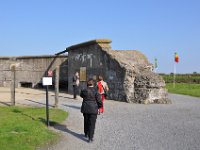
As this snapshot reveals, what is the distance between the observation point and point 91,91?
1043 centimetres

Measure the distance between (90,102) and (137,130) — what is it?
7.11ft

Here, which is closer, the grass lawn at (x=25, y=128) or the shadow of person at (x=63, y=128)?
the grass lawn at (x=25, y=128)

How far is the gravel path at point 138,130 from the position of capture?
950cm

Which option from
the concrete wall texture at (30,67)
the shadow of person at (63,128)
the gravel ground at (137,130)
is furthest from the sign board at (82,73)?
the shadow of person at (63,128)

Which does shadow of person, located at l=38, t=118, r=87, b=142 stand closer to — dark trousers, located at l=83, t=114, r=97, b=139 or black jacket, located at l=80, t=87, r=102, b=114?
dark trousers, located at l=83, t=114, r=97, b=139

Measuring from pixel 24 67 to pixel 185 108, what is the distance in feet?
59.1

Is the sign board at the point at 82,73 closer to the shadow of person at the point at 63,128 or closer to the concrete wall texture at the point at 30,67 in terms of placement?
the concrete wall texture at the point at 30,67

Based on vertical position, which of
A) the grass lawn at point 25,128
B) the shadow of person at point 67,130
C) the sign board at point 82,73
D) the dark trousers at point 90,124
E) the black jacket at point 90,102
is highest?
the sign board at point 82,73

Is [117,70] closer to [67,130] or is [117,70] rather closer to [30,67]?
[67,130]

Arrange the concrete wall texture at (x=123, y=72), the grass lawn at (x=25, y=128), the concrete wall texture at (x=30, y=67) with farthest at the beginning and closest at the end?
the concrete wall texture at (x=30, y=67) < the concrete wall texture at (x=123, y=72) < the grass lawn at (x=25, y=128)

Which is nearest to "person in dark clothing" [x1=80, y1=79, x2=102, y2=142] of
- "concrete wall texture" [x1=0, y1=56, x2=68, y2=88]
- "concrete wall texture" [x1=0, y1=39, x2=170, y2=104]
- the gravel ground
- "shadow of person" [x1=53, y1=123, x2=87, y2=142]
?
"shadow of person" [x1=53, y1=123, x2=87, y2=142]

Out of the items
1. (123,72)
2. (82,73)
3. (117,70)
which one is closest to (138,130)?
(123,72)

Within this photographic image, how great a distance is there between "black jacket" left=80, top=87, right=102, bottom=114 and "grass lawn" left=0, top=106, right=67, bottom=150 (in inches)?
44.1

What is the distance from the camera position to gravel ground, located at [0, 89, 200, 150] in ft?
31.2
